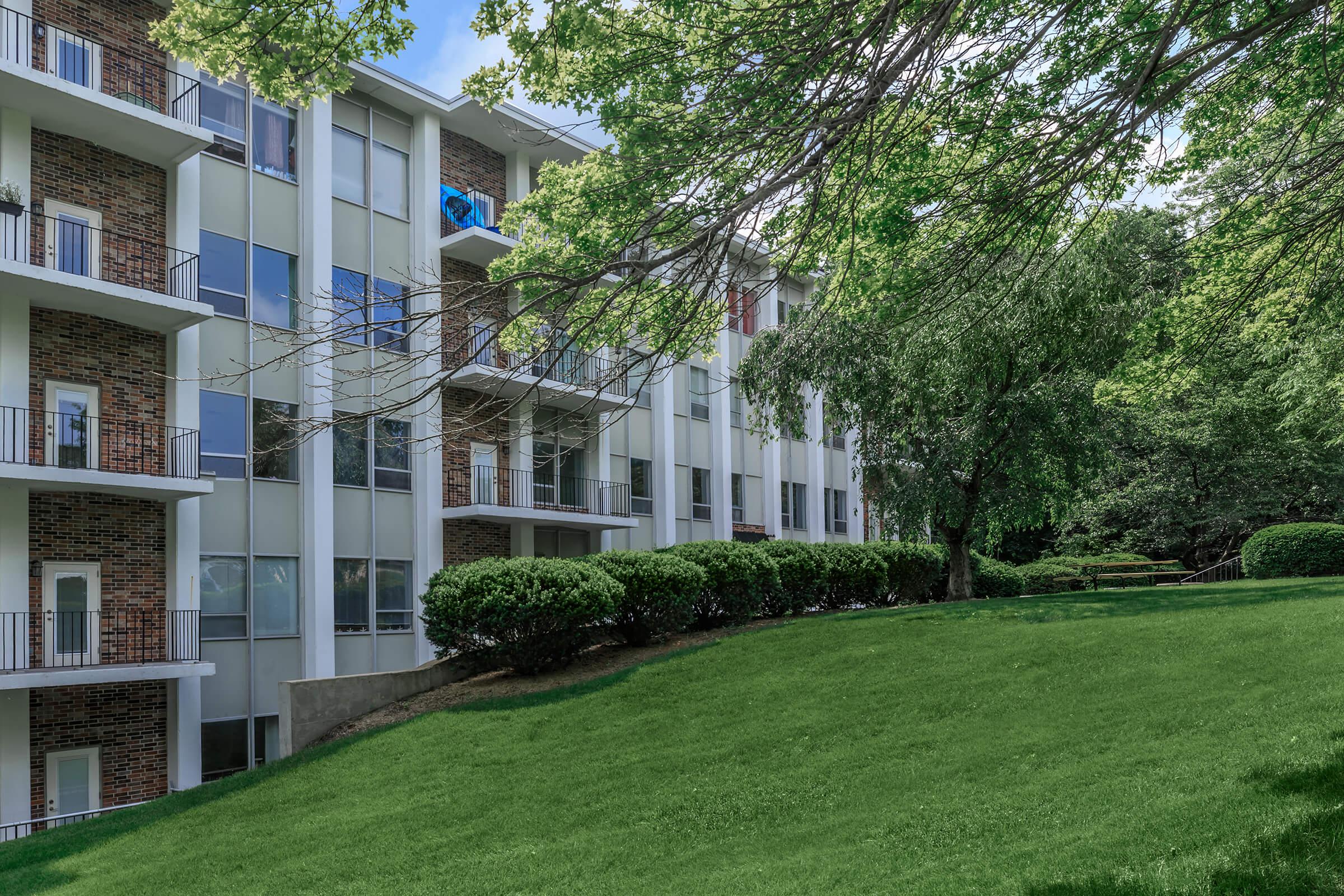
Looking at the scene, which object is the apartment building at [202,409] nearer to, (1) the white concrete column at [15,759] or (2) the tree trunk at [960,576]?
(1) the white concrete column at [15,759]

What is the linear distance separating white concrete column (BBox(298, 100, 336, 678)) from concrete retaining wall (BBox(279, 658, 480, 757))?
2.56 meters

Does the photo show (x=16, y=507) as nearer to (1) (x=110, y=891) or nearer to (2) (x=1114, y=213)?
(1) (x=110, y=891)

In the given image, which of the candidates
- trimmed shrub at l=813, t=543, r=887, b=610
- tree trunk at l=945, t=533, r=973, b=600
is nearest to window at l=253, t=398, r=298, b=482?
trimmed shrub at l=813, t=543, r=887, b=610

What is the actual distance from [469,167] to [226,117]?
578 cm

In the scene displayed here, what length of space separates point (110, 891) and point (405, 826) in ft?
9.02

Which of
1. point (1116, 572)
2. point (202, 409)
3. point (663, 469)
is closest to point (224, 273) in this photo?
point (202, 409)

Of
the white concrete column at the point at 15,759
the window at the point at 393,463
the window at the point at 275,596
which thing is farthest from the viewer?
the window at the point at 393,463

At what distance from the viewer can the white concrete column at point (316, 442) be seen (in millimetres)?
19078

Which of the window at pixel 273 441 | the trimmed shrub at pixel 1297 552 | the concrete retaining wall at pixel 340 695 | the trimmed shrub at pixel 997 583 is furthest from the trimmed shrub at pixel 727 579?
the trimmed shrub at pixel 1297 552

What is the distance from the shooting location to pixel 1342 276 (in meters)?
11.4

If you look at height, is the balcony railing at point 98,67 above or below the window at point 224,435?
above

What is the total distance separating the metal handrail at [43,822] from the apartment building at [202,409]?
0.50 feet

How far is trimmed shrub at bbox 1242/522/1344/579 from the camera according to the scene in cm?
2445

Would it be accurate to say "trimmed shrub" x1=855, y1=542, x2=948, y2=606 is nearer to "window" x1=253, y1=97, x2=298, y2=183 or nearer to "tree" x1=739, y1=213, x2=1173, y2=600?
"tree" x1=739, y1=213, x2=1173, y2=600
